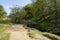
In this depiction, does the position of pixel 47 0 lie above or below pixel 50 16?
above

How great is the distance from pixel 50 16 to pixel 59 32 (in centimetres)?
651

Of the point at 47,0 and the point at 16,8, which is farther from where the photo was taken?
the point at 16,8

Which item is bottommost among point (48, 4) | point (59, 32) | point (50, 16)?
point (59, 32)

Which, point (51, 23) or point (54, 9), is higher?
point (54, 9)

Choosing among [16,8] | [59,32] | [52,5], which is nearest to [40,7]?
[52,5]

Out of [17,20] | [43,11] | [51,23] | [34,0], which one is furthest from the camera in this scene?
[17,20]

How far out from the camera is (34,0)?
44094mm

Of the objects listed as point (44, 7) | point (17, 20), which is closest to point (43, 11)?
point (44, 7)

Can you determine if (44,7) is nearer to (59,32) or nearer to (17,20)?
(59,32)

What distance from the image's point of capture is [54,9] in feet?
113

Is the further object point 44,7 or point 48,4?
point 44,7

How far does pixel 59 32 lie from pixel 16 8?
3409 centimetres

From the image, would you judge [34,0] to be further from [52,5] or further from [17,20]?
[17,20]

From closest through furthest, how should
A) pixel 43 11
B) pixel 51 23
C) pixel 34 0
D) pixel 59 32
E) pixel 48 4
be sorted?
1. pixel 59 32
2. pixel 51 23
3. pixel 48 4
4. pixel 43 11
5. pixel 34 0
